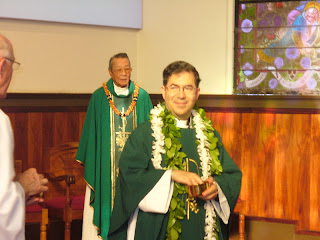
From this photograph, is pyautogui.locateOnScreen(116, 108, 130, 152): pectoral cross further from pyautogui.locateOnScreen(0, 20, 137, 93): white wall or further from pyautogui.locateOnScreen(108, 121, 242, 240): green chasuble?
pyautogui.locateOnScreen(108, 121, 242, 240): green chasuble

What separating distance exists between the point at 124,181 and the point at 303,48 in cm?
440

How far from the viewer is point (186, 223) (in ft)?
11.6

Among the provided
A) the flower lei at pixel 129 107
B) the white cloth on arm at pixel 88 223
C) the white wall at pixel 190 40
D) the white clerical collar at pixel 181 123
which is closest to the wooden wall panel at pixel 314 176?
the white wall at pixel 190 40

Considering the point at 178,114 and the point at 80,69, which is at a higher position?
the point at 80,69

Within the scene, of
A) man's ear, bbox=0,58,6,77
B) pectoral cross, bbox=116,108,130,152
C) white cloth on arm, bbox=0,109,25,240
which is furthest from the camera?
pectoral cross, bbox=116,108,130,152

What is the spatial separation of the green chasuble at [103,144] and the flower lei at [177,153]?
6.71 ft

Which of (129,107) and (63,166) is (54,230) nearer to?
(63,166)

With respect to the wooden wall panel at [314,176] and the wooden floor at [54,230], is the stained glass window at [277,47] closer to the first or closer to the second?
the wooden wall panel at [314,176]

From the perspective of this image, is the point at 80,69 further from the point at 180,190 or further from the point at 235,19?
the point at 180,190

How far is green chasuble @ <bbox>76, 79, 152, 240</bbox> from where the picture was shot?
5.69 meters

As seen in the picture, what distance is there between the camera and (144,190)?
3.45 metres

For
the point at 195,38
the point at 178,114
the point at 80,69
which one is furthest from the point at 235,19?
the point at 178,114

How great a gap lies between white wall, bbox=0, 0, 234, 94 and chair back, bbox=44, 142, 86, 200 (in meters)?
0.88

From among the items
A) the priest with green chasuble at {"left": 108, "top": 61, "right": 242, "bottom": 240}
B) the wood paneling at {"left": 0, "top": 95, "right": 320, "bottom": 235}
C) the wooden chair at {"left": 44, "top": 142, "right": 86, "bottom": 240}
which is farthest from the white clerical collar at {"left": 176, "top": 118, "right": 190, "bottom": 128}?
the wood paneling at {"left": 0, "top": 95, "right": 320, "bottom": 235}
